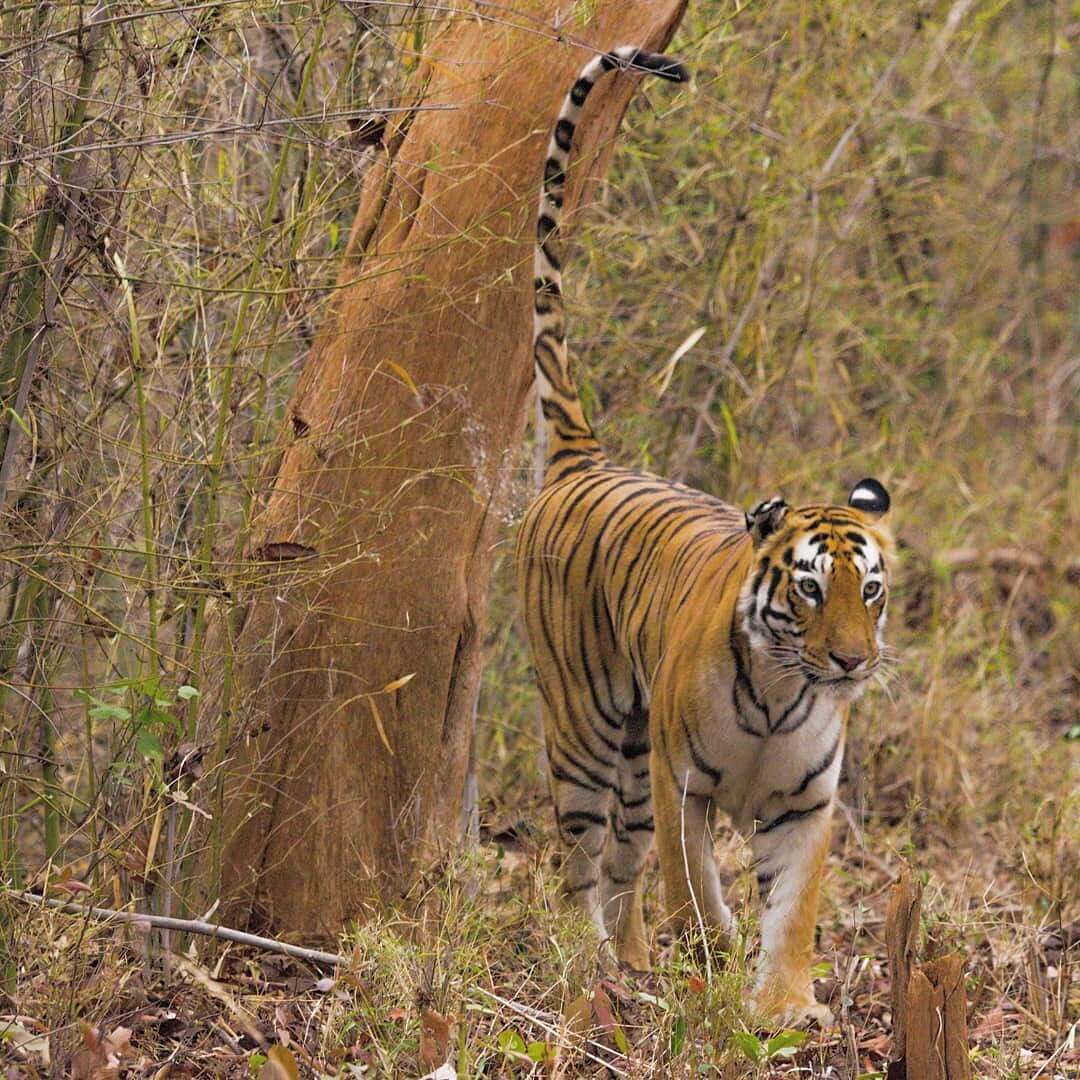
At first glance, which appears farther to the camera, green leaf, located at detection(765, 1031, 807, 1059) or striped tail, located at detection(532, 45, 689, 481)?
striped tail, located at detection(532, 45, 689, 481)

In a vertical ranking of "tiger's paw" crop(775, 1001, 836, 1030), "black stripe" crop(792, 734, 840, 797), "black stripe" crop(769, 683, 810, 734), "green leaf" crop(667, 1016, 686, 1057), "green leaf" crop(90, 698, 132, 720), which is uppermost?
"green leaf" crop(90, 698, 132, 720)

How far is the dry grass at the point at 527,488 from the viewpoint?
343 centimetres

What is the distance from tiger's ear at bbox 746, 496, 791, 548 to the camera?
4.17 metres

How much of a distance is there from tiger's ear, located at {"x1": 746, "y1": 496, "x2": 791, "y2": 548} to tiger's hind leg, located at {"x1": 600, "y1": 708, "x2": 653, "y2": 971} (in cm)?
93

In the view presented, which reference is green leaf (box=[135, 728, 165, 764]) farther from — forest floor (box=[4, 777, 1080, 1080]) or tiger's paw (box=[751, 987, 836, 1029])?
tiger's paw (box=[751, 987, 836, 1029])

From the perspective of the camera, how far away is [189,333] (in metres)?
4.48

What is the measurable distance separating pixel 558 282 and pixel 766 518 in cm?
85

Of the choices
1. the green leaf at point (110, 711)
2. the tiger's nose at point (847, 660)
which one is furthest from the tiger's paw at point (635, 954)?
the green leaf at point (110, 711)

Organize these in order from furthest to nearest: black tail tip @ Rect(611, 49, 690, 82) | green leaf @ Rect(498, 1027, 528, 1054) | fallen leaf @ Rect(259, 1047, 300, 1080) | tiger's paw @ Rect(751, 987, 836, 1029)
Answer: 1. black tail tip @ Rect(611, 49, 690, 82)
2. tiger's paw @ Rect(751, 987, 836, 1029)
3. green leaf @ Rect(498, 1027, 528, 1054)
4. fallen leaf @ Rect(259, 1047, 300, 1080)

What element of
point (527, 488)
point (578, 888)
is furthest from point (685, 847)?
point (527, 488)

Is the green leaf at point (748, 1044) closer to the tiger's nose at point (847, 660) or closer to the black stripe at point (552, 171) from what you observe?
the tiger's nose at point (847, 660)

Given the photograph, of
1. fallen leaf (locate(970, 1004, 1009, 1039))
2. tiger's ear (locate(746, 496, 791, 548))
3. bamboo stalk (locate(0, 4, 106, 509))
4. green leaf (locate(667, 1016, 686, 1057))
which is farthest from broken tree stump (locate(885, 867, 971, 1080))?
bamboo stalk (locate(0, 4, 106, 509))

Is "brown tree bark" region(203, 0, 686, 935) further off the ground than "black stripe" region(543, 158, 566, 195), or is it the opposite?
"black stripe" region(543, 158, 566, 195)

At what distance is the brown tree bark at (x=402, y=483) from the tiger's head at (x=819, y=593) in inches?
28.5
